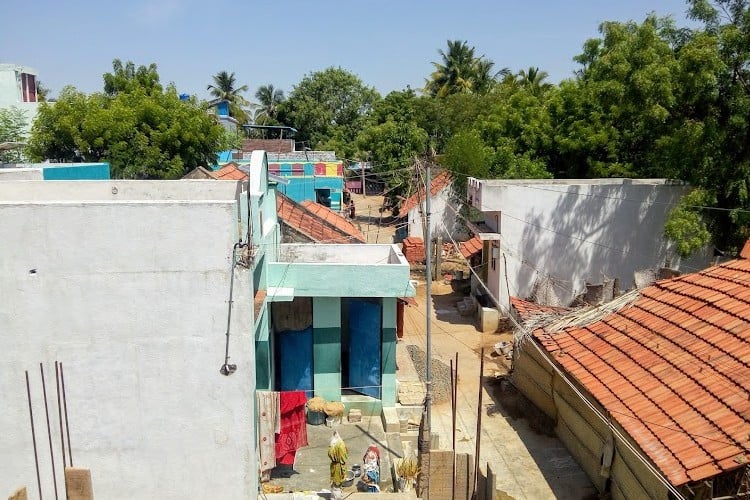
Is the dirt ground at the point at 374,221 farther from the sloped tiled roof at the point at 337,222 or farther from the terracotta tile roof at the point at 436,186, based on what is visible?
the sloped tiled roof at the point at 337,222

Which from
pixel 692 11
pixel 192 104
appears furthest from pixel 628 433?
pixel 192 104

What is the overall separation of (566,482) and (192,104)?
2436 cm

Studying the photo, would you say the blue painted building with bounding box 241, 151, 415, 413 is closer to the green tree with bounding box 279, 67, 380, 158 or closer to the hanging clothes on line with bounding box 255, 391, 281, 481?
the hanging clothes on line with bounding box 255, 391, 281, 481

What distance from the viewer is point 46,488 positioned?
8.84 metres

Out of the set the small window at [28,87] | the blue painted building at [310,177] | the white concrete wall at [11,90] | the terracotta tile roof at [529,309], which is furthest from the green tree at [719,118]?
the small window at [28,87]

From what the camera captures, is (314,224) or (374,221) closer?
(314,224)

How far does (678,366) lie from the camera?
10.3 m

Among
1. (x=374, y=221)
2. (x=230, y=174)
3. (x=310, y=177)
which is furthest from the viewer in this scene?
(x=374, y=221)

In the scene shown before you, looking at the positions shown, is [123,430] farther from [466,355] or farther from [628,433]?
[466,355]

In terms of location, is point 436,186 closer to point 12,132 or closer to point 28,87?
point 12,132

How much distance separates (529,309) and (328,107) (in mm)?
43192

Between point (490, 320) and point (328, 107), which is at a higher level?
point (328, 107)

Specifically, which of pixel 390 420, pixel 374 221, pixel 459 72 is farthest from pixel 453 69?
pixel 390 420

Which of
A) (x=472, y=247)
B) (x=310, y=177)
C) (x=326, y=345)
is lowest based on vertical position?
(x=326, y=345)
